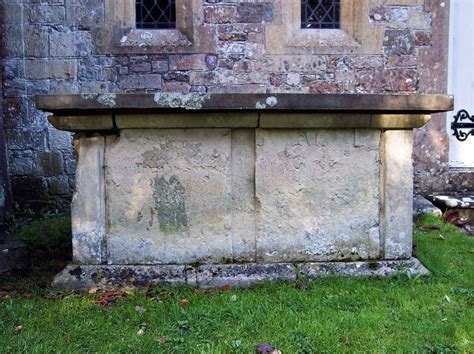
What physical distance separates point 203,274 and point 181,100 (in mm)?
1063

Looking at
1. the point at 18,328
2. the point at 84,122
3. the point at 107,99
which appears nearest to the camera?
the point at 18,328

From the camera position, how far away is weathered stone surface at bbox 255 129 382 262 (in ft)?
10.6

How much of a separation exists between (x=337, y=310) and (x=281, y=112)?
1.19 metres

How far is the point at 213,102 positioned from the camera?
2980 millimetres

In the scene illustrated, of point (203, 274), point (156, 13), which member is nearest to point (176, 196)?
point (203, 274)

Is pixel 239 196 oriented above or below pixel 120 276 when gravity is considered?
above

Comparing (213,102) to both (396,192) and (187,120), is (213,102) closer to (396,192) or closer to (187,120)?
(187,120)

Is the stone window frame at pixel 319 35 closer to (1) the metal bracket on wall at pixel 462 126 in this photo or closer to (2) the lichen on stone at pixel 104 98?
(1) the metal bracket on wall at pixel 462 126

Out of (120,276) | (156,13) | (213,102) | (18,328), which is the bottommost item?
(18,328)

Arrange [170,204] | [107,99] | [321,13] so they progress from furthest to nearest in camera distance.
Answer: [321,13]
[170,204]
[107,99]

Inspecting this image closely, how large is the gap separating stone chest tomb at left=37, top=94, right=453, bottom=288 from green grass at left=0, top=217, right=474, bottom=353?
0.20 metres

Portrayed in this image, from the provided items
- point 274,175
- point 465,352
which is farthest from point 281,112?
point 465,352

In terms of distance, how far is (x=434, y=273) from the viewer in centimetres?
333

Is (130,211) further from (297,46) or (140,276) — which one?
(297,46)
